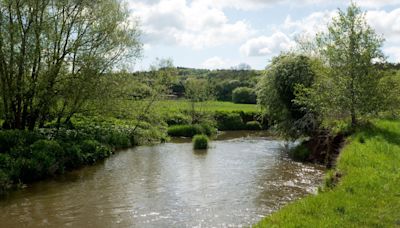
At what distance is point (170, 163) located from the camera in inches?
898

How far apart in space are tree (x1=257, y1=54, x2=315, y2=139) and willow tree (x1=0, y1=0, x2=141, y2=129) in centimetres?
911

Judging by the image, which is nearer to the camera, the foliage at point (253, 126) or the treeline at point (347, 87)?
the treeline at point (347, 87)

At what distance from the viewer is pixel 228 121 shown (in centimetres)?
4719

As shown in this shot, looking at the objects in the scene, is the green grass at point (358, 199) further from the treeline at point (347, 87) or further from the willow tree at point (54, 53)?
the willow tree at point (54, 53)

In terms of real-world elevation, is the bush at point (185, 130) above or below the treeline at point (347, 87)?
below

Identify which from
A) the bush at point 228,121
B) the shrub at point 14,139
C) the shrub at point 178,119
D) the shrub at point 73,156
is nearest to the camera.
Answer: the shrub at point 14,139

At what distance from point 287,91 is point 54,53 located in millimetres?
13849

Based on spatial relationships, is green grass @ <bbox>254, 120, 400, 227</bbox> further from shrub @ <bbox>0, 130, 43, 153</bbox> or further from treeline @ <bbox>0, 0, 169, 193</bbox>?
shrub @ <bbox>0, 130, 43, 153</bbox>

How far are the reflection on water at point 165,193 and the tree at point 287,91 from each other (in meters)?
2.54

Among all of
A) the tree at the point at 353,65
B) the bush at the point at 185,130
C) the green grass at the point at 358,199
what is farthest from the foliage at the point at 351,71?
the bush at the point at 185,130

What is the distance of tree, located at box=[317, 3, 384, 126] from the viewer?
20.5m

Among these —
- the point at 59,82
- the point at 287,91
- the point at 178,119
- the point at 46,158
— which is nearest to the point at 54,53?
the point at 59,82

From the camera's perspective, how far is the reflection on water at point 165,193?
12531 mm

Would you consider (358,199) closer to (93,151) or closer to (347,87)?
(347,87)
